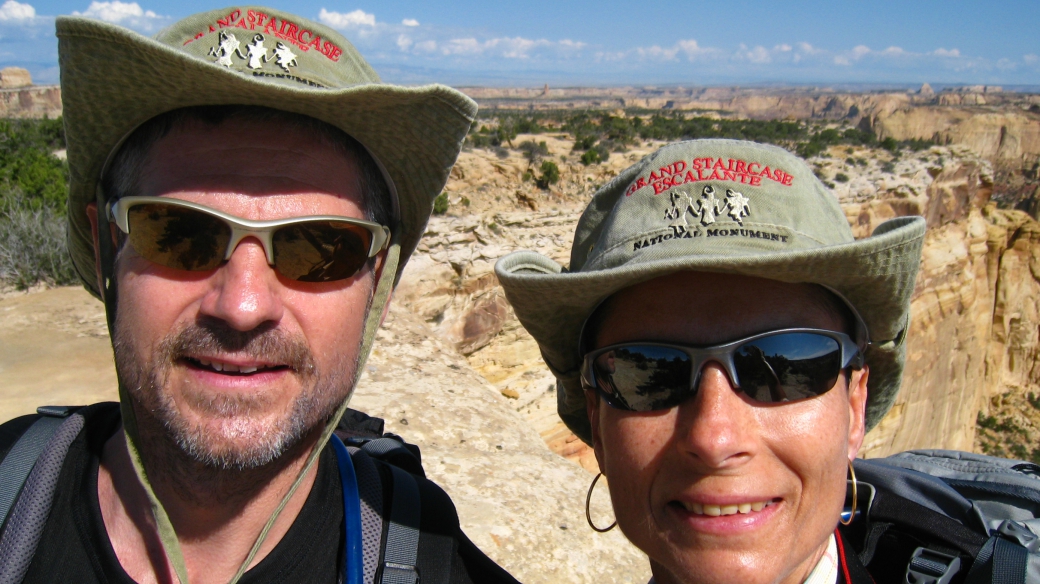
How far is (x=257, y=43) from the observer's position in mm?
1503

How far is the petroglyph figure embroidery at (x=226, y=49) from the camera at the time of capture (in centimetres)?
146

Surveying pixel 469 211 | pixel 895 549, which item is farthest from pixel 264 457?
pixel 469 211

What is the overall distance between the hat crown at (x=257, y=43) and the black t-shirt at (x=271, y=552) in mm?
1028

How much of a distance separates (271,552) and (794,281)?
57.2 inches

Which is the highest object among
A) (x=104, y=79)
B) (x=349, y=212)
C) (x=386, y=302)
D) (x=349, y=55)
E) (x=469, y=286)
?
(x=349, y=55)

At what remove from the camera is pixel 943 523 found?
1.61 meters

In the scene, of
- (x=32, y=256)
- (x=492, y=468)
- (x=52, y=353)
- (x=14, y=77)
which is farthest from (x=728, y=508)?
(x=14, y=77)

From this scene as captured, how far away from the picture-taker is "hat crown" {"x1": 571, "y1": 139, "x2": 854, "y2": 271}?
4.54 feet

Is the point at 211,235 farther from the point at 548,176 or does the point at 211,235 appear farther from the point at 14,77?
the point at 14,77

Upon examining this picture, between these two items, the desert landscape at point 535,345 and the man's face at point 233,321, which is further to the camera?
the desert landscape at point 535,345

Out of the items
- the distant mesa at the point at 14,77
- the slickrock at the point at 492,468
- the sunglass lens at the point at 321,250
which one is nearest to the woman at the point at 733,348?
the sunglass lens at the point at 321,250

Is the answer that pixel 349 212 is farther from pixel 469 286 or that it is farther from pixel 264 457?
pixel 469 286

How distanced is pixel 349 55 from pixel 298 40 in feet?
0.49

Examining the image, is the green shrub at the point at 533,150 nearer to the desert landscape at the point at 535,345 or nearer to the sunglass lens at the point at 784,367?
the desert landscape at the point at 535,345
